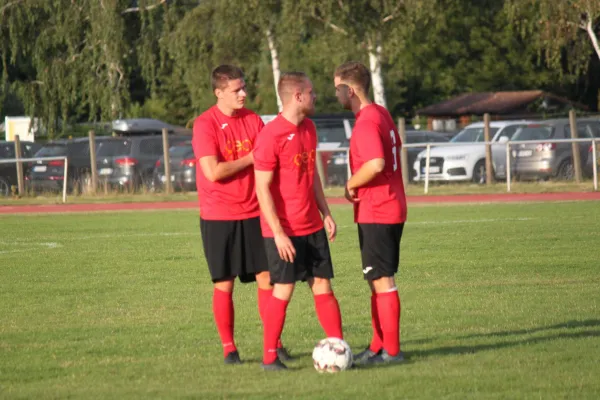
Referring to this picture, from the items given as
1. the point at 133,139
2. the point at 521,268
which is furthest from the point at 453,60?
the point at 521,268

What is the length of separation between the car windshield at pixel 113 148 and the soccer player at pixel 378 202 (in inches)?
960

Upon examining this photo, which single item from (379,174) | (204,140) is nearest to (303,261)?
(379,174)

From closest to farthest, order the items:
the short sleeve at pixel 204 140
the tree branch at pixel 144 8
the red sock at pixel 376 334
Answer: the short sleeve at pixel 204 140 < the red sock at pixel 376 334 < the tree branch at pixel 144 8

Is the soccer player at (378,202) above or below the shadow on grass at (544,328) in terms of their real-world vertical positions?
above

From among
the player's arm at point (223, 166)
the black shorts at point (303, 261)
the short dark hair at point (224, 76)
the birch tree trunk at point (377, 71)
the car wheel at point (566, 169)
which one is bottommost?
the black shorts at point (303, 261)

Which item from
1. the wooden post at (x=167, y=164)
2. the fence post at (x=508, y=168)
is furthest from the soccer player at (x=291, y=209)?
the wooden post at (x=167, y=164)

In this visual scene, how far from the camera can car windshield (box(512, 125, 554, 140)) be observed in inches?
1181

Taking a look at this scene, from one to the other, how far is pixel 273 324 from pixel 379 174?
3.93 ft

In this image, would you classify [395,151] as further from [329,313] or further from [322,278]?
[329,313]

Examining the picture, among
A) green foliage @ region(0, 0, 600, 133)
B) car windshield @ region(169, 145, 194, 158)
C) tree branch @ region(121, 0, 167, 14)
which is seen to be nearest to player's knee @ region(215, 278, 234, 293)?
car windshield @ region(169, 145, 194, 158)

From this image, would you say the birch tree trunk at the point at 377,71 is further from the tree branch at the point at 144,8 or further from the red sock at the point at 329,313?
the red sock at the point at 329,313

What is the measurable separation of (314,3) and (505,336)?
2811cm

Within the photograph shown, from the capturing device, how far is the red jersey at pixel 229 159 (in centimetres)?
792

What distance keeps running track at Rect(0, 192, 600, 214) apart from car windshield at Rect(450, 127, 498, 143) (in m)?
4.57
